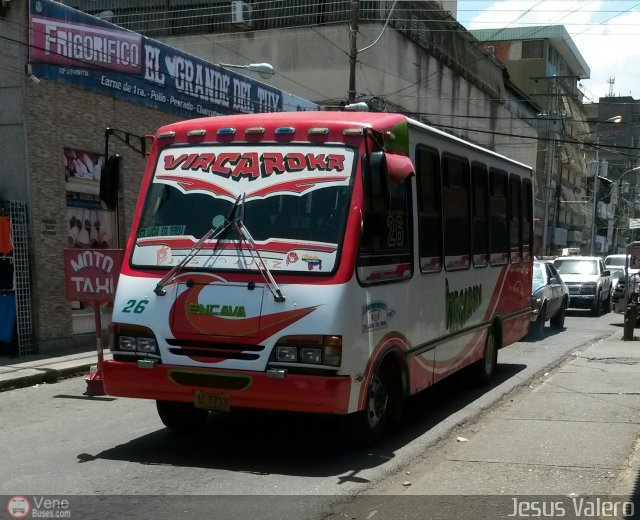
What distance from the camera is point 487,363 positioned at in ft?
35.8

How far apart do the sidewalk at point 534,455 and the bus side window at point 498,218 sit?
1.87 metres

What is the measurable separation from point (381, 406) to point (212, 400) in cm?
160

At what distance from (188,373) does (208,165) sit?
1.80 metres

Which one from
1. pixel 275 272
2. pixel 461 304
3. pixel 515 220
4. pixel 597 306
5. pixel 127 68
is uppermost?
pixel 127 68

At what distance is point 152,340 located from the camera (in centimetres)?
666

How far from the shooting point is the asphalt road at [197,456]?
5664 millimetres

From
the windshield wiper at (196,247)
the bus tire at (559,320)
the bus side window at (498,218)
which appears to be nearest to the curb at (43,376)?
the windshield wiper at (196,247)

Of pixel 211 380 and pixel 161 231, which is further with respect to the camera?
pixel 161 231

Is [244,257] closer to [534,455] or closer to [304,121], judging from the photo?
[304,121]

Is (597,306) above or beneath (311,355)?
beneath

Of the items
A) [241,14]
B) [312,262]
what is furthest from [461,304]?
[241,14]

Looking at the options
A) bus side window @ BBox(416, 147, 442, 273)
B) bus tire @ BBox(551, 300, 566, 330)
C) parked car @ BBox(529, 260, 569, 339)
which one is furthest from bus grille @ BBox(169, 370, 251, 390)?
Result: bus tire @ BBox(551, 300, 566, 330)

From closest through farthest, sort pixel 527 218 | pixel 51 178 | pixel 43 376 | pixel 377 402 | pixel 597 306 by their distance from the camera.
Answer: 1. pixel 377 402
2. pixel 43 376
3. pixel 527 218
4. pixel 51 178
5. pixel 597 306

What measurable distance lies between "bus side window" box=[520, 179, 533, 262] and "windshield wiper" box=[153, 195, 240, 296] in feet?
22.0
